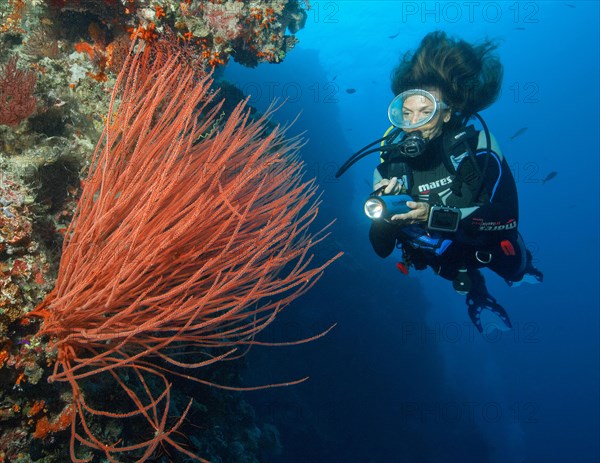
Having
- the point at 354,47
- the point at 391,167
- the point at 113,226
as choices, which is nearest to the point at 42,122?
the point at 113,226

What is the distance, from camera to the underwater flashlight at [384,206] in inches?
126

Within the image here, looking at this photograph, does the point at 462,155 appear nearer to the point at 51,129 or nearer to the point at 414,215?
the point at 414,215

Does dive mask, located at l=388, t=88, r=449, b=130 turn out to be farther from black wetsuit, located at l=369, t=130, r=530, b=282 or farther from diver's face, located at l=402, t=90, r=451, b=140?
black wetsuit, located at l=369, t=130, r=530, b=282

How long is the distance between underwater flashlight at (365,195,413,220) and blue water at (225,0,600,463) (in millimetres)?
2503

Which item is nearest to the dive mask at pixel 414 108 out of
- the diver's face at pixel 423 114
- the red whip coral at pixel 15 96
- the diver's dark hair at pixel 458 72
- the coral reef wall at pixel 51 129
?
the diver's face at pixel 423 114

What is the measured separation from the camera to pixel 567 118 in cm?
6462

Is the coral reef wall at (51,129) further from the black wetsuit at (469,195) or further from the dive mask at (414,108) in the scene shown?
the black wetsuit at (469,195)

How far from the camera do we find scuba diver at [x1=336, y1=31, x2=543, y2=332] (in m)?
3.81

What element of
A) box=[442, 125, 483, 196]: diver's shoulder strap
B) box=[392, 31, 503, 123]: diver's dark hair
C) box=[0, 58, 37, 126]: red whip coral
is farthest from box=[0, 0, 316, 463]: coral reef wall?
box=[442, 125, 483, 196]: diver's shoulder strap

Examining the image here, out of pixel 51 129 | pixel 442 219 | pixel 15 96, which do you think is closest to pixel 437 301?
pixel 442 219

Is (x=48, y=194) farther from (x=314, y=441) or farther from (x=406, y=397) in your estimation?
(x=406, y=397)

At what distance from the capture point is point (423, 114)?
12.8 feet

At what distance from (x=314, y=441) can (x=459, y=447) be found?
1021cm

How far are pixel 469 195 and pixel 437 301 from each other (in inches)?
1544
